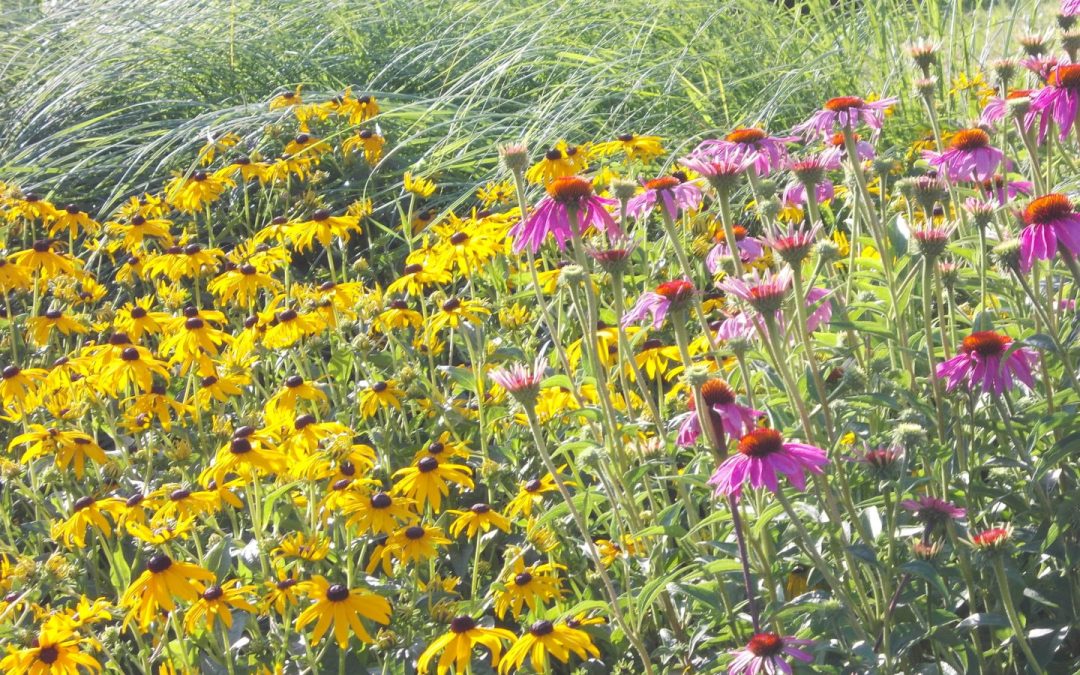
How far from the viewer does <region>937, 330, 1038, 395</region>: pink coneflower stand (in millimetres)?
1555

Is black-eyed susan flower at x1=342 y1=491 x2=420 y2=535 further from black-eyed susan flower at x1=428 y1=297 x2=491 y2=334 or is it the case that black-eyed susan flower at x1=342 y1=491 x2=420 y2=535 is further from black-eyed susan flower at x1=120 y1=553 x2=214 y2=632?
black-eyed susan flower at x1=428 y1=297 x2=491 y2=334

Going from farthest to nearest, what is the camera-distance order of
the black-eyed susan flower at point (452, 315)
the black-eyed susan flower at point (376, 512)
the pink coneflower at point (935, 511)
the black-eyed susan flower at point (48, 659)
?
the black-eyed susan flower at point (452, 315) < the black-eyed susan flower at point (376, 512) < the black-eyed susan flower at point (48, 659) < the pink coneflower at point (935, 511)

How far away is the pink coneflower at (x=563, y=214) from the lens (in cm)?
183

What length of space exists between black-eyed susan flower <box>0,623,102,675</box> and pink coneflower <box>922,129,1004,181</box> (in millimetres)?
1491

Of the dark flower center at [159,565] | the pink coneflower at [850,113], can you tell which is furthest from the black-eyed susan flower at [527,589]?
the pink coneflower at [850,113]

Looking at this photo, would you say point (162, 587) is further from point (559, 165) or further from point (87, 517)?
point (559, 165)

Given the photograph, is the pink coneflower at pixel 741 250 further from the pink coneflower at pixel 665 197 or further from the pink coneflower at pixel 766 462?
the pink coneflower at pixel 766 462

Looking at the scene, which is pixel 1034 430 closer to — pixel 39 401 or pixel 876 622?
pixel 876 622

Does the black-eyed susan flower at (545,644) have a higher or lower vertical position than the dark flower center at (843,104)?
lower

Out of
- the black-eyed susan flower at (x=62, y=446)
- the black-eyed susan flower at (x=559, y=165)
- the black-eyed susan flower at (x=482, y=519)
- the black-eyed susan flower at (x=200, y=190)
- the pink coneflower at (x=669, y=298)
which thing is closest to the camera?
the pink coneflower at (x=669, y=298)

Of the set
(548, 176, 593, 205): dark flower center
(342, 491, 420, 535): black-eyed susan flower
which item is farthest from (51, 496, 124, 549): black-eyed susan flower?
(548, 176, 593, 205): dark flower center

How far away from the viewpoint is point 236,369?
2.82 m

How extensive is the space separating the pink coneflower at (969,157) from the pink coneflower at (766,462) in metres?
0.72

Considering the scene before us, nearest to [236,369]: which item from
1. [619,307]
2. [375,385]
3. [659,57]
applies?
[375,385]
